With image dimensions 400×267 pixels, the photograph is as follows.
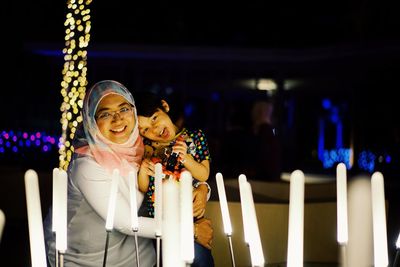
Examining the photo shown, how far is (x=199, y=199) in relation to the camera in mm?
3107

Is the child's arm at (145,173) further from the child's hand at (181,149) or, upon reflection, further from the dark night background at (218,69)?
the dark night background at (218,69)

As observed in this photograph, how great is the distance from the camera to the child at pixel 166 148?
120 inches

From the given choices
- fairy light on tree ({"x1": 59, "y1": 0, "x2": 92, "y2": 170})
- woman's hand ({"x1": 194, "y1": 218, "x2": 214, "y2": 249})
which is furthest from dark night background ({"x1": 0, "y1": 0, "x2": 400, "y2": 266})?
woman's hand ({"x1": 194, "y1": 218, "x2": 214, "y2": 249})

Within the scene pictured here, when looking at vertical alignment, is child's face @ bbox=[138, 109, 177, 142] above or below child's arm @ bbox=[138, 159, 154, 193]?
above

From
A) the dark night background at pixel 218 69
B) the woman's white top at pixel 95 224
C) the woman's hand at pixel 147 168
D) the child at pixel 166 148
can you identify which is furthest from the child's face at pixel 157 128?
the dark night background at pixel 218 69

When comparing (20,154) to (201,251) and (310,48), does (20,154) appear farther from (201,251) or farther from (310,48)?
(201,251)

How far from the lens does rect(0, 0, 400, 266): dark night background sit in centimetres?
1307

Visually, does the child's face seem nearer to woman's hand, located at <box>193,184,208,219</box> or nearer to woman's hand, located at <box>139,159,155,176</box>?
woman's hand, located at <box>139,159,155,176</box>

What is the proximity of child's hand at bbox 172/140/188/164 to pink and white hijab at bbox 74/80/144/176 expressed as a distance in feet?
0.47

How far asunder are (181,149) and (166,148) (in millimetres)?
63

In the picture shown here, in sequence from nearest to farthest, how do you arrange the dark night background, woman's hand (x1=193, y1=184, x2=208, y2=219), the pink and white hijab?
1. the pink and white hijab
2. woman's hand (x1=193, y1=184, x2=208, y2=219)
3. the dark night background

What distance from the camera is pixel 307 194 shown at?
6.64 m

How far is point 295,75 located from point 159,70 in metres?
2.72

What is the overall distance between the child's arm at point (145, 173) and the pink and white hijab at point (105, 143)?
1.0 inches
